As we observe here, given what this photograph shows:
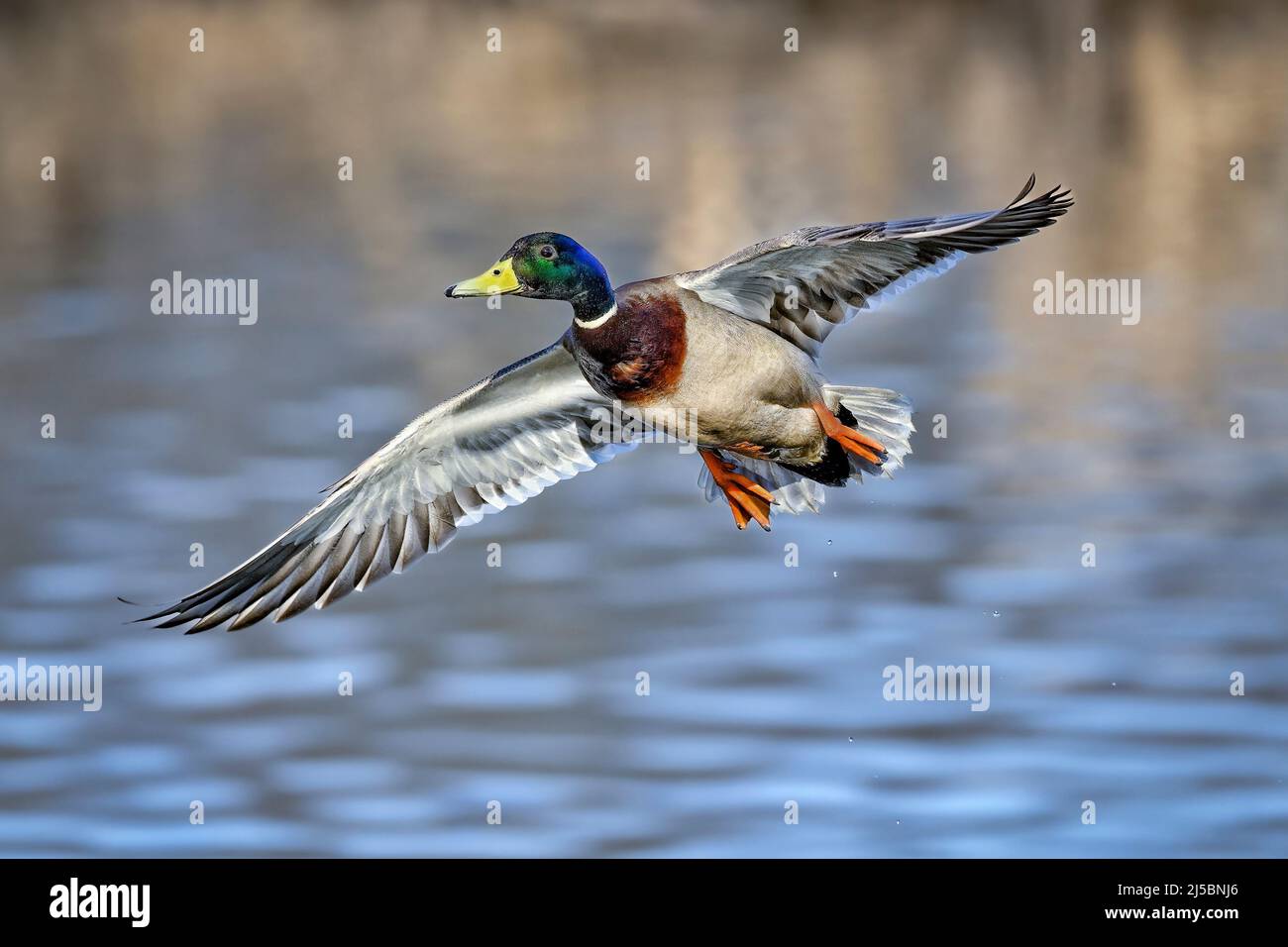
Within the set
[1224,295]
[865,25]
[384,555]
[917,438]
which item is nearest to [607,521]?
[917,438]

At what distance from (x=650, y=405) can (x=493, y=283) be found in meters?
0.65

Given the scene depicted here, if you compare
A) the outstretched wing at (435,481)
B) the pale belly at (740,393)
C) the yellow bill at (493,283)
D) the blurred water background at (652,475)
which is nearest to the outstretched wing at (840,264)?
the pale belly at (740,393)

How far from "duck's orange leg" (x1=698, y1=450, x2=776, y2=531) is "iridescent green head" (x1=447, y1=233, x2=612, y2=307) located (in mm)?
900

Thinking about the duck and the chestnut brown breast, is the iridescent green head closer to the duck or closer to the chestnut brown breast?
the duck

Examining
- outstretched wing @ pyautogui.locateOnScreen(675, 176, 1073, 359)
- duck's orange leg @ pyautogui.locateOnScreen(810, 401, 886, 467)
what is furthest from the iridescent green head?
duck's orange leg @ pyautogui.locateOnScreen(810, 401, 886, 467)

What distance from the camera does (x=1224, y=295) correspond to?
688 inches

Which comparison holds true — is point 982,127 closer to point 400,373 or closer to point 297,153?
point 297,153

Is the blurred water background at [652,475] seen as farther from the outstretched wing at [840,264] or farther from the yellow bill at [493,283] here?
the yellow bill at [493,283]

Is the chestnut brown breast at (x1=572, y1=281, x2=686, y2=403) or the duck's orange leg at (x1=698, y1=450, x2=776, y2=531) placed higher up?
the chestnut brown breast at (x1=572, y1=281, x2=686, y2=403)

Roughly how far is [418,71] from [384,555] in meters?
18.9

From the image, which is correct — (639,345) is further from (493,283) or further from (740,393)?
(493,283)

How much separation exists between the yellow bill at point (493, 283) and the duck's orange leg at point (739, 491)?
1.04 meters

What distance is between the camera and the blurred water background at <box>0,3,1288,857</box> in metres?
10.2

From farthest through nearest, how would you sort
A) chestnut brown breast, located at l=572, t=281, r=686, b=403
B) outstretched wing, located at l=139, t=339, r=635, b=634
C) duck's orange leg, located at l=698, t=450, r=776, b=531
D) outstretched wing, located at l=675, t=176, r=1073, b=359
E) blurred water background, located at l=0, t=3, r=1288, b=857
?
1. blurred water background, located at l=0, t=3, r=1288, b=857
2. duck's orange leg, located at l=698, t=450, r=776, b=531
3. outstretched wing, located at l=139, t=339, r=635, b=634
4. chestnut brown breast, located at l=572, t=281, r=686, b=403
5. outstretched wing, located at l=675, t=176, r=1073, b=359
